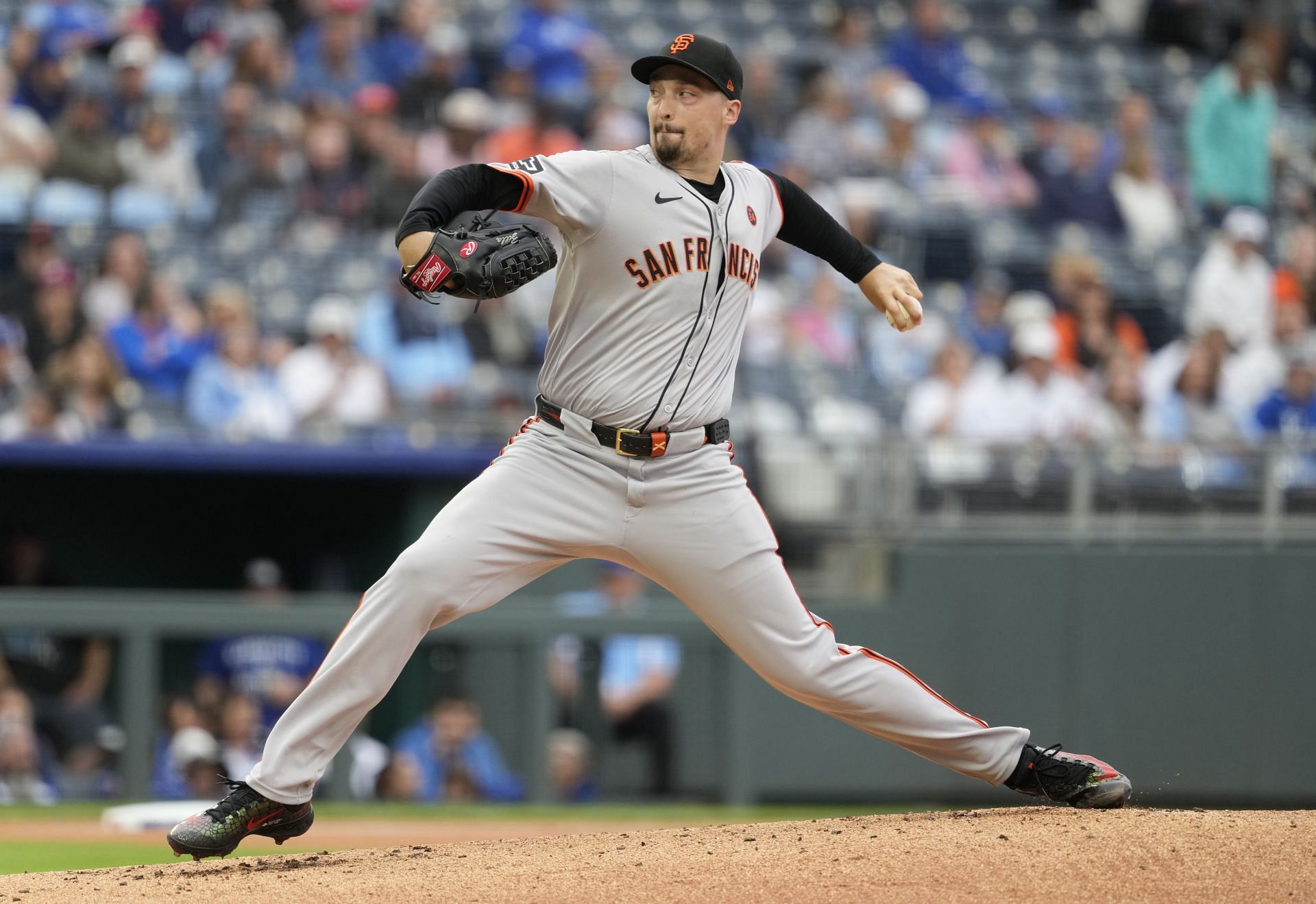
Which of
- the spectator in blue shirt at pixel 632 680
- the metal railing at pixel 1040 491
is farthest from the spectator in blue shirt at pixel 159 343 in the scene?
the metal railing at pixel 1040 491

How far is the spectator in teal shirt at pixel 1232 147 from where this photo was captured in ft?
39.5

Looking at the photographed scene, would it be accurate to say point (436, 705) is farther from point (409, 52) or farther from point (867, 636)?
point (409, 52)

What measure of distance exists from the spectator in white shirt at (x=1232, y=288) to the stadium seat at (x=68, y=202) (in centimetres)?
645

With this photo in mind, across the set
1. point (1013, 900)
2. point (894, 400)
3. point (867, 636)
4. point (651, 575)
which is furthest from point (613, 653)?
point (1013, 900)

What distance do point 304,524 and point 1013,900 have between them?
22.4 ft

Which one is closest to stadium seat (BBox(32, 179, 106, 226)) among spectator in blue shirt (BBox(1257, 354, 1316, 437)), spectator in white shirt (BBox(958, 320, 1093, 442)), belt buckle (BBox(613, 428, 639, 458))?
spectator in white shirt (BBox(958, 320, 1093, 442))

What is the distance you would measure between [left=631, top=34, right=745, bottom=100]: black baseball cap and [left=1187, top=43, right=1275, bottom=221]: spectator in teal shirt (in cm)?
857

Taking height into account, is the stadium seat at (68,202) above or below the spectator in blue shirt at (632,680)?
above

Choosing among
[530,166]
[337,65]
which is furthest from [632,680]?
[530,166]

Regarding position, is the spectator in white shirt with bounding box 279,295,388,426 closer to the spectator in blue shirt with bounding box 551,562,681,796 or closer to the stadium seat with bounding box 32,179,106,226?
the spectator in blue shirt with bounding box 551,562,681,796

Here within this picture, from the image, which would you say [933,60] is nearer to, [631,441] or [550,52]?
[550,52]

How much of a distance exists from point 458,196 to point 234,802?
1.54 m

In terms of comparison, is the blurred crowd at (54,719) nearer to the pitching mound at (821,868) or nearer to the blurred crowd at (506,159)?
the blurred crowd at (506,159)

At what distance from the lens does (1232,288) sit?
10.6m
